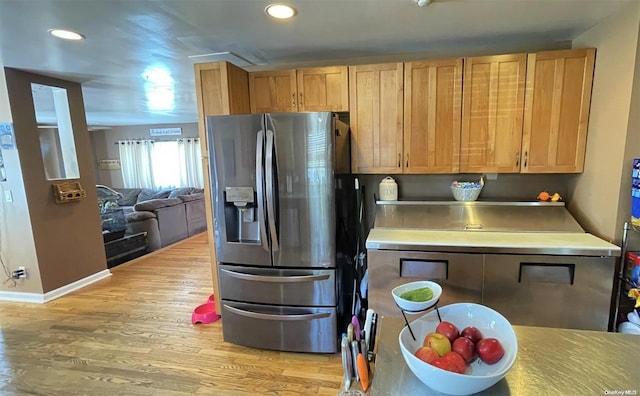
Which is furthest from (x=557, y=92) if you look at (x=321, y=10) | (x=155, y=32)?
(x=155, y=32)

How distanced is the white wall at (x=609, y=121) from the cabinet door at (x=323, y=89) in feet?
5.46

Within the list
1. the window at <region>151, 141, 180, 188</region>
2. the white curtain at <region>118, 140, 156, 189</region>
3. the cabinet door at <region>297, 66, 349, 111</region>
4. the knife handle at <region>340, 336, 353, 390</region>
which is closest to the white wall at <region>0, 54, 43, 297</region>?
the cabinet door at <region>297, 66, 349, 111</region>

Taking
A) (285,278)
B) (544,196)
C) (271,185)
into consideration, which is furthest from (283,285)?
(544,196)

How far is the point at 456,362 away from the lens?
820 mm

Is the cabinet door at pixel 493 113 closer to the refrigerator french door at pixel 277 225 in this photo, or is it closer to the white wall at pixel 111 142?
the refrigerator french door at pixel 277 225

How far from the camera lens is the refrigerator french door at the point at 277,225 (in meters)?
2.12

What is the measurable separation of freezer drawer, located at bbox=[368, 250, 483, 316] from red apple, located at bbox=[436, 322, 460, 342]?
1.16m

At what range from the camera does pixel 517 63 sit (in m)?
2.25

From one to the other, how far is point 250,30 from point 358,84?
2.85 feet

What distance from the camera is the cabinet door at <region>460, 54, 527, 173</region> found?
7.46 feet

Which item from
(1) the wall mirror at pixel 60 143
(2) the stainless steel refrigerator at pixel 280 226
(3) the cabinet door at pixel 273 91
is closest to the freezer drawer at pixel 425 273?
(2) the stainless steel refrigerator at pixel 280 226

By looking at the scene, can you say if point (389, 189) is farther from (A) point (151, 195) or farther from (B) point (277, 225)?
(A) point (151, 195)

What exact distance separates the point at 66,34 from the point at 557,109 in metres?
3.40

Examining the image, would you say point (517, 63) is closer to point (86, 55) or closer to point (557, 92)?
point (557, 92)
